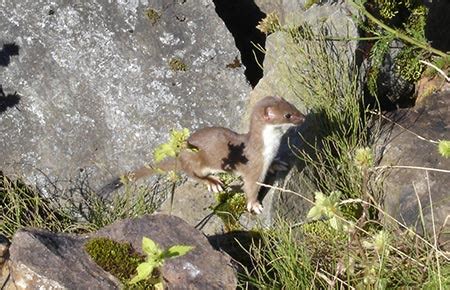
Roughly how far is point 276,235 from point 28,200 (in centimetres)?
183

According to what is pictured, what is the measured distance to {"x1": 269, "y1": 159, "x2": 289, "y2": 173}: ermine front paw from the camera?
629 centimetres

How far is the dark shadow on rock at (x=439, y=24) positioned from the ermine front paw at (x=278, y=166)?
1.53 meters

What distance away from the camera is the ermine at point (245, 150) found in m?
5.89

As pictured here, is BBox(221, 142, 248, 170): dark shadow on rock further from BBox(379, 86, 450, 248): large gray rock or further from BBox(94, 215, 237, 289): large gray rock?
BBox(94, 215, 237, 289): large gray rock

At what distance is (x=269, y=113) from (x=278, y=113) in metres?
0.06

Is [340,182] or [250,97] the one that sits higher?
[250,97]

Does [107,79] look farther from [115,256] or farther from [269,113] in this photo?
[115,256]

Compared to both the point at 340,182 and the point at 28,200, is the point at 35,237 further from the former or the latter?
the point at 340,182

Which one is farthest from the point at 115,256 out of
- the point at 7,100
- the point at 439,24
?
Answer: the point at 439,24

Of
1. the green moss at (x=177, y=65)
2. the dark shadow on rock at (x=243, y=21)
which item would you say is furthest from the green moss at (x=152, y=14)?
the dark shadow on rock at (x=243, y=21)

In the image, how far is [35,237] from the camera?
4.87 m

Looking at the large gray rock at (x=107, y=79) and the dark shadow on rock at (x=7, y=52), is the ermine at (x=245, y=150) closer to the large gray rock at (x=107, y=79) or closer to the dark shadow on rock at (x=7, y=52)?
the large gray rock at (x=107, y=79)

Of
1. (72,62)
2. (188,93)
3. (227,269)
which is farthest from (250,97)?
(227,269)

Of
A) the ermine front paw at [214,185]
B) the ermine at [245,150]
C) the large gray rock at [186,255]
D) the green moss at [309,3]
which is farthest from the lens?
the green moss at [309,3]
